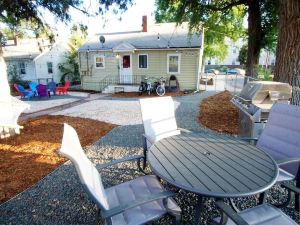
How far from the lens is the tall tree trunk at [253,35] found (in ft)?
34.0

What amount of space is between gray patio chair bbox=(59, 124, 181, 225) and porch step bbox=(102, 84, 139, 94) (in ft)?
45.8

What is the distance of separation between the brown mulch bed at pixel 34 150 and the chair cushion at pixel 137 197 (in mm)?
2017

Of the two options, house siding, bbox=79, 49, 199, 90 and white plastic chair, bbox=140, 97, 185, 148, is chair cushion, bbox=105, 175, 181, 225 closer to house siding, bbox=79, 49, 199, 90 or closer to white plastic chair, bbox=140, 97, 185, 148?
white plastic chair, bbox=140, 97, 185, 148

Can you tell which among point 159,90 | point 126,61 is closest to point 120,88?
point 126,61

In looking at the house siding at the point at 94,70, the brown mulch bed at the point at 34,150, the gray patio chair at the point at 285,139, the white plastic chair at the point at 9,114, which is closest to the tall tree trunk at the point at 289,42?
the gray patio chair at the point at 285,139

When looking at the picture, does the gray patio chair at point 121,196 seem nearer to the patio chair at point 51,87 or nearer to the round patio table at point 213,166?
the round patio table at point 213,166

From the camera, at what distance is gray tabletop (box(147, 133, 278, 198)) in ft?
6.25

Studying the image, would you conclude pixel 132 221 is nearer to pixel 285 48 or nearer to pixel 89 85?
pixel 285 48

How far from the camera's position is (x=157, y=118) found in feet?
13.2

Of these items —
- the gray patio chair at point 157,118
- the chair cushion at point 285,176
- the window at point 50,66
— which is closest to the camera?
the chair cushion at point 285,176

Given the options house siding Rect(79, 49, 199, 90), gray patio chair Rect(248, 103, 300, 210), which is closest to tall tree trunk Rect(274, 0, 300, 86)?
A: gray patio chair Rect(248, 103, 300, 210)

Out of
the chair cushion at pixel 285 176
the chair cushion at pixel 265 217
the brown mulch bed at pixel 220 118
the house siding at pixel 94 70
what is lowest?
the brown mulch bed at pixel 220 118

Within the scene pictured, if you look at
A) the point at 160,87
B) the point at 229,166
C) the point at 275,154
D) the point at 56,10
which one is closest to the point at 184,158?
the point at 229,166

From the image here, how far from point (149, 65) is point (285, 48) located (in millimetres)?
11665
